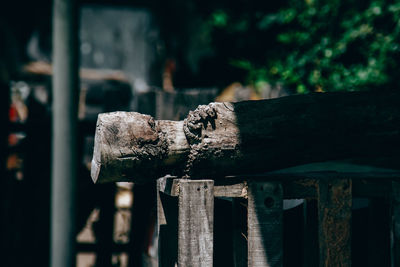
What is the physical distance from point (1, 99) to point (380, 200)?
2899 mm

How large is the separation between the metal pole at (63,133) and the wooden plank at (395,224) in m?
1.58

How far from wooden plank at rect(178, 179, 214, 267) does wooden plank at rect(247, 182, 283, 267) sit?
17 centimetres

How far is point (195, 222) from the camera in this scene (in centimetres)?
210

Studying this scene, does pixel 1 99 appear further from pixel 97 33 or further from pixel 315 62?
pixel 97 33

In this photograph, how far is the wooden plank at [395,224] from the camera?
2.21 metres

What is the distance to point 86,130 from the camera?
13.3ft

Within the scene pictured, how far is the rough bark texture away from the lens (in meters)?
2.11

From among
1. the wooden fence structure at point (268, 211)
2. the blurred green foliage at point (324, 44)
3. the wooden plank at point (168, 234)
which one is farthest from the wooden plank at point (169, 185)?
the blurred green foliage at point (324, 44)

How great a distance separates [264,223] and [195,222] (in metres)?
0.28

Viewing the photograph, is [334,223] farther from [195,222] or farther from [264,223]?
[195,222]

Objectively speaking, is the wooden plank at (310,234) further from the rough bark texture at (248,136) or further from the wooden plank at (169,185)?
the wooden plank at (169,185)

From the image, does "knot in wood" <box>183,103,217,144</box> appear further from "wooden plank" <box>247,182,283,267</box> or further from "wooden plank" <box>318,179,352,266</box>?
"wooden plank" <box>318,179,352,266</box>

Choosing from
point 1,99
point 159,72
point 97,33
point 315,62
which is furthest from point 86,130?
point 97,33

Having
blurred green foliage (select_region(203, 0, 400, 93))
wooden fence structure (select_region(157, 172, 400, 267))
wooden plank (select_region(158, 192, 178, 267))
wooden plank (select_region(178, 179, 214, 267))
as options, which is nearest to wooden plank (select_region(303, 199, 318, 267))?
wooden fence structure (select_region(157, 172, 400, 267))
